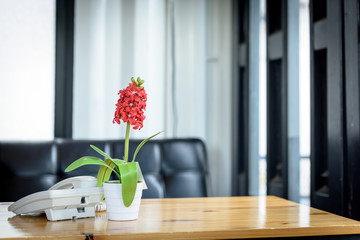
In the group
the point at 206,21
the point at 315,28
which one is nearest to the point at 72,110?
the point at 206,21

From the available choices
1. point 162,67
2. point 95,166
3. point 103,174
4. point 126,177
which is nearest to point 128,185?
point 126,177

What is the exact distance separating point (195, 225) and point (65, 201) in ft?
1.14

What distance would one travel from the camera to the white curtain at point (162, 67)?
94.6 inches

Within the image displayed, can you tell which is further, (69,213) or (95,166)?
(95,166)

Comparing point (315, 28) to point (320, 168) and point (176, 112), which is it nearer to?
point (320, 168)

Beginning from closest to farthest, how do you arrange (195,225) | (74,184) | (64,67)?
1. (195,225)
2. (74,184)
3. (64,67)

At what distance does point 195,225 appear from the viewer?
103cm

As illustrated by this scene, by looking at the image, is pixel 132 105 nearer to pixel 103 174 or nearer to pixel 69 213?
pixel 103 174

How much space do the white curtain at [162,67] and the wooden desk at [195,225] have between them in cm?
116

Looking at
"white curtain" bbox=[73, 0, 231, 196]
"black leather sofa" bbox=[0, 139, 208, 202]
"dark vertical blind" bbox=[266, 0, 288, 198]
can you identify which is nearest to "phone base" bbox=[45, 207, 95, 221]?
"black leather sofa" bbox=[0, 139, 208, 202]

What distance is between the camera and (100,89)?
94.7 inches

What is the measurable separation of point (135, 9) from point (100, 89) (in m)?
0.52

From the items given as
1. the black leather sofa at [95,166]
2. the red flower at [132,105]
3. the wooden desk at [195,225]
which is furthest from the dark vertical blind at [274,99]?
the red flower at [132,105]

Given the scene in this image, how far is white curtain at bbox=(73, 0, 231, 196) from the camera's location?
240 centimetres
